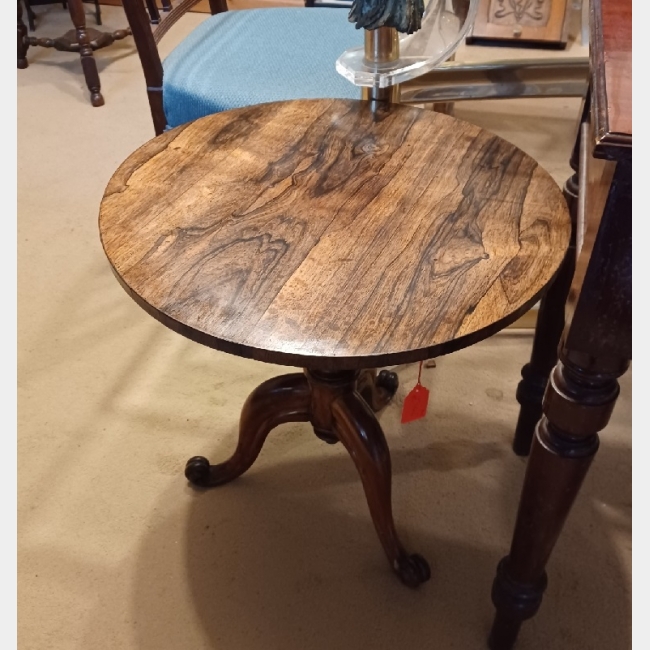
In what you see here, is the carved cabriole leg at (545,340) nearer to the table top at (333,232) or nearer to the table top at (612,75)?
the table top at (333,232)

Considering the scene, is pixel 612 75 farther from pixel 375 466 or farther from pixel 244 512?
pixel 244 512

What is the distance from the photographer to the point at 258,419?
3.23 ft

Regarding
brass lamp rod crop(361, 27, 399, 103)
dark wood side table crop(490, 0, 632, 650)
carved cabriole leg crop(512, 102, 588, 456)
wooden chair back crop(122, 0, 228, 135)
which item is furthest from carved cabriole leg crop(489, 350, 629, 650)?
wooden chair back crop(122, 0, 228, 135)

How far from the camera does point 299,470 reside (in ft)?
3.70

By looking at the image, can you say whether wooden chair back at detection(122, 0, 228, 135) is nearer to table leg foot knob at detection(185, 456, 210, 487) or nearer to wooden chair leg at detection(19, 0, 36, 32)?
Answer: table leg foot knob at detection(185, 456, 210, 487)

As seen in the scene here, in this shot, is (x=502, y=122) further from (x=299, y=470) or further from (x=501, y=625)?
(x=501, y=625)

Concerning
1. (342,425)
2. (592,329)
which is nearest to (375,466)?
(342,425)

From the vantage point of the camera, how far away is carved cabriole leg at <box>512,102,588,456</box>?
36.1 inches

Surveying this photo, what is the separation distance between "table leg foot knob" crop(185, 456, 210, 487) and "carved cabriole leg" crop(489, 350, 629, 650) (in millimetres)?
476

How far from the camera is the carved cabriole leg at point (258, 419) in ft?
3.10

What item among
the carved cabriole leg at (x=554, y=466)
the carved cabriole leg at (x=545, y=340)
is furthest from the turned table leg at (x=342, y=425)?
the carved cabriole leg at (x=545, y=340)

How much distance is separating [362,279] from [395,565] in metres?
0.50

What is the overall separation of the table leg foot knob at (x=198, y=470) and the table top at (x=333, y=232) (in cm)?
48

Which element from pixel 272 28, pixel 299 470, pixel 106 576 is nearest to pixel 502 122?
pixel 272 28
